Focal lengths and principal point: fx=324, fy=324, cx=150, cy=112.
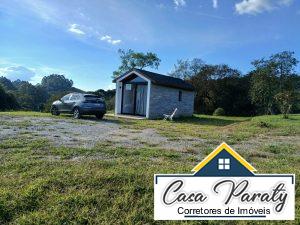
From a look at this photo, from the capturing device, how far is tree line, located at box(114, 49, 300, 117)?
29.9 m

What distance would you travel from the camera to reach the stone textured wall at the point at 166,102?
22.1 meters

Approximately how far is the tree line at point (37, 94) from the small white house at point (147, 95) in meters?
8.32

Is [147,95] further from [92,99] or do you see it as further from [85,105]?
[85,105]

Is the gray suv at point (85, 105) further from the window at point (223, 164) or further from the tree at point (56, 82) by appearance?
the tree at point (56, 82)

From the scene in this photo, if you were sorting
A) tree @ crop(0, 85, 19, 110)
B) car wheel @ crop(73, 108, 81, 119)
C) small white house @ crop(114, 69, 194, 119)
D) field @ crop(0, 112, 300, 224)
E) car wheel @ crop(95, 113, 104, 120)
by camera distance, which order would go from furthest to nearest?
1. tree @ crop(0, 85, 19, 110)
2. small white house @ crop(114, 69, 194, 119)
3. car wheel @ crop(95, 113, 104, 120)
4. car wheel @ crop(73, 108, 81, 119)
5. field @ crop(0, 112, 300, 224)

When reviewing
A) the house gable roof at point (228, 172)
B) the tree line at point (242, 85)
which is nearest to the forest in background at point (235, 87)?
the tree line at point (242, 85)

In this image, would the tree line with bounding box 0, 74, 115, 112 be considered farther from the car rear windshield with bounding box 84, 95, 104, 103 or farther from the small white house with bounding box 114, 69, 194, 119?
the car rear windshield with bounding box 84, 95, 104, 103

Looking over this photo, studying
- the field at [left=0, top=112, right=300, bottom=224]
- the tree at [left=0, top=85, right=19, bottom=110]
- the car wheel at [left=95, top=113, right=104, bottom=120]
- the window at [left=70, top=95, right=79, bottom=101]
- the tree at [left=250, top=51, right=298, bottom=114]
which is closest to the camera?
the field at [left=0, top=112, right=300, bottom=224]

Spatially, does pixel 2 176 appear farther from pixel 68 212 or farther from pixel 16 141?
pixel 16 141

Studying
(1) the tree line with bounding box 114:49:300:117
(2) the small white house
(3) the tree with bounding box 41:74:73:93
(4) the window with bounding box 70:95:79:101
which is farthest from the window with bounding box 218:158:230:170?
(3) the tree with bounding box 41:74:73:93

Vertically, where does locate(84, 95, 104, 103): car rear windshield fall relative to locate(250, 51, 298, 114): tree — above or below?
below

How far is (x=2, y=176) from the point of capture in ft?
17.2

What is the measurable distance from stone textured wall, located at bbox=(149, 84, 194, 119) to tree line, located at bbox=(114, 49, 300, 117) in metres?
6.39

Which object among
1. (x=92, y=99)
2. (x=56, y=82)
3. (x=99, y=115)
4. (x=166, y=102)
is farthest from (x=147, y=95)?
(x=56, y=82)
